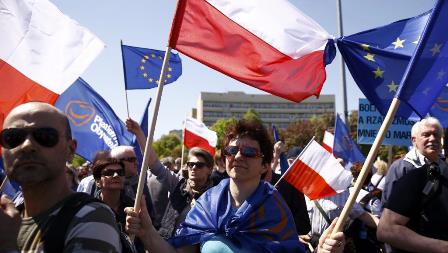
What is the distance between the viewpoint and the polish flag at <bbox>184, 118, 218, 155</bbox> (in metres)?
9.66

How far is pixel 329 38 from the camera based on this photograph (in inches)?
157

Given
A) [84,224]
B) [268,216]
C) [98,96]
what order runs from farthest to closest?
[98,96], [268,216], [84,224]

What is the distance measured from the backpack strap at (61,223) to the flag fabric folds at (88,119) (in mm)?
3827

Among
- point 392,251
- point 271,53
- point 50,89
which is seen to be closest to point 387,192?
point 392,251

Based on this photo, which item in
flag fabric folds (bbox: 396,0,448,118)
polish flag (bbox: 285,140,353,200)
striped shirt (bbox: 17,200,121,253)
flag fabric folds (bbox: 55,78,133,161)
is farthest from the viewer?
flag fabric folds (bbox: 55,78,133,161)

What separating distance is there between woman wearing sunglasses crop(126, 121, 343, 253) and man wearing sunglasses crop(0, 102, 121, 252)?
3.51ft

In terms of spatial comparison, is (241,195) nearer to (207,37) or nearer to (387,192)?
(207,37)

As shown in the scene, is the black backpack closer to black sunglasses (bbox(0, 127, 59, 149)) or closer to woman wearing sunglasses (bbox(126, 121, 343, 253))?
black sunglasses (bbox(0, 127, 59, 149))

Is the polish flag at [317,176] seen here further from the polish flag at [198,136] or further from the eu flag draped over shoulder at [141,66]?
the polish flag at [198,136]

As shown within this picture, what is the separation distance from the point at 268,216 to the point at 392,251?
0.86 m

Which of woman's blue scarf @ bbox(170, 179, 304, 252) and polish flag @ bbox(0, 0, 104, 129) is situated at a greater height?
polish flag @ bbox(0, 0, 104, 129)

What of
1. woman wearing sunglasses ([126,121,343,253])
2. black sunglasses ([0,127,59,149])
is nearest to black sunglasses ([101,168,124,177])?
woman wearing sunglasses ([126,121,343,253])

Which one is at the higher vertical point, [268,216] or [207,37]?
[207,37]

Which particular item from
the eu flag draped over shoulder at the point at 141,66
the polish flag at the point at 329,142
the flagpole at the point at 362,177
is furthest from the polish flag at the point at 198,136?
the flagpole at the point at 362,177
